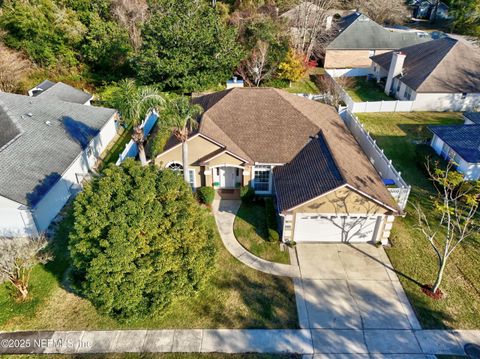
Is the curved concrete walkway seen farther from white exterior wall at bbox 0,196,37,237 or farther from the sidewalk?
white exterior wall at bbox 0,196,37,237

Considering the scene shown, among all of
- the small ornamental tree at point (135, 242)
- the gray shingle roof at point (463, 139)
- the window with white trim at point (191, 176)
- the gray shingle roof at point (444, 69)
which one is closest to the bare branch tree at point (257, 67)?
the gray shingle roof at point (444, 69)

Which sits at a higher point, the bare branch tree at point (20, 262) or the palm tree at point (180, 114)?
the palm tree at point (180, 114)

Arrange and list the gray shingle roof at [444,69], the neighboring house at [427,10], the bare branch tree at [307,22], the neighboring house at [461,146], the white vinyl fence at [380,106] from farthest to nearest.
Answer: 1. the neighboring house at [427,10]
2. the bare branch tree at [307,22]
3. the white vinyl fence at [380,106]
4. the gray shingle roof at [444,69]
5. the neighboring house at [461,146]

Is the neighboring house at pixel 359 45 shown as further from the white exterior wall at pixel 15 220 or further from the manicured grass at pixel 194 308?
the white exterior wall at pixel 15 220

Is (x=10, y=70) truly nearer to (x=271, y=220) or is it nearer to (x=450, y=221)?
(x=271, y=220)

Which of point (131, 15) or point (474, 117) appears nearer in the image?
point (474, 117)

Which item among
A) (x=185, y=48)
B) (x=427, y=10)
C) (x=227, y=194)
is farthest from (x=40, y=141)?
(x=427, y=10)
